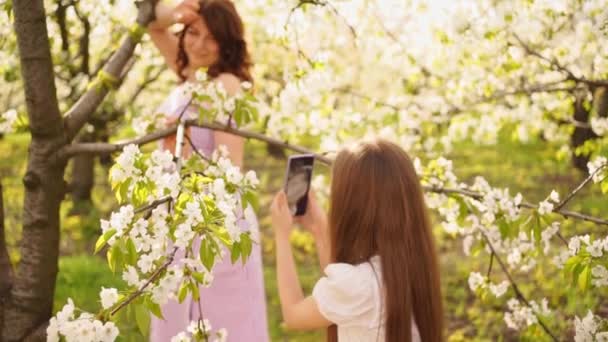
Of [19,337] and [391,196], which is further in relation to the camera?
[19,337]

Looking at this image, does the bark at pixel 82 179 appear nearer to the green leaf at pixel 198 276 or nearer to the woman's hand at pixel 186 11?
the woman's hand at pixel 186 11

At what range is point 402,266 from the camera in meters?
2.33

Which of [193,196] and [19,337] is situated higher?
[193,196]

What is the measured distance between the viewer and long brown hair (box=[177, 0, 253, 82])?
3590 mm

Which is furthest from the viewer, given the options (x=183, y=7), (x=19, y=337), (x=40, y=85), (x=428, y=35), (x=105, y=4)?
(x=428, y=35)

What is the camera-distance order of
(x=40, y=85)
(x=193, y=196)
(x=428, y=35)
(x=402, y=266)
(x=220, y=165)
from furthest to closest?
(x=428, y=35), (x=40, y=85), (x=220, y=165), (x=402, y=266), (x=193, y=196)

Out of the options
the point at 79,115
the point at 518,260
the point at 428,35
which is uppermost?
the point at 428,35

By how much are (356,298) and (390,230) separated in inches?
9.2

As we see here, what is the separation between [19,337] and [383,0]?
14.1 feet

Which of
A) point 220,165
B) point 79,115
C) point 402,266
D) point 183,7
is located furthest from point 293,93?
point 402,266

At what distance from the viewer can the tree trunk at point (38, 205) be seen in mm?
2967

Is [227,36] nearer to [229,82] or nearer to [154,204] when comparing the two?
[229,82]

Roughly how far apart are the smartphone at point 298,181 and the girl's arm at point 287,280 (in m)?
0.08

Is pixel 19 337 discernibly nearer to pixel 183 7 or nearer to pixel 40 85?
pixel 40 85
